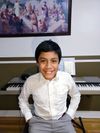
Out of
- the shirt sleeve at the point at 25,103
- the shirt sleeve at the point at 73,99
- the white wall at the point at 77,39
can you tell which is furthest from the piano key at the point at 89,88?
the shirt sleeve at the point at 25,103

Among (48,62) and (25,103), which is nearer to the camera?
(48,62)

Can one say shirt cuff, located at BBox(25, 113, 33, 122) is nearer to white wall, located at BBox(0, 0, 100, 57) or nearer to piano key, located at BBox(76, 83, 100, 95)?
piano key, located at BBox(76, 83, 100, 95)

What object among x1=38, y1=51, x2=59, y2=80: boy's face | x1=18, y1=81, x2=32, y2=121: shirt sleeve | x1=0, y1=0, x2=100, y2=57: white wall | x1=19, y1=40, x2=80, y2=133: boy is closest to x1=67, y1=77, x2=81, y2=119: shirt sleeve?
x1=19, y1=40, x2=80, y2=133: boy

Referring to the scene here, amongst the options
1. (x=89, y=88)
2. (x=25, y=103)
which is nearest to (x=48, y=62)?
(x=25, y=103)

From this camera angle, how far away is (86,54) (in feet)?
8.39

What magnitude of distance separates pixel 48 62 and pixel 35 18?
1187mm

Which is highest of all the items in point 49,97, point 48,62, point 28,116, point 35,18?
point 35,18

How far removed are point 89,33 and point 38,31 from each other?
669mm

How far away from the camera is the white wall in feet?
8.08

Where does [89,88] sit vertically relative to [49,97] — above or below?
below

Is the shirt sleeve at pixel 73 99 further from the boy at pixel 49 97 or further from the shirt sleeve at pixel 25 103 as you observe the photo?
the shirt sleeve at pixel 25 103

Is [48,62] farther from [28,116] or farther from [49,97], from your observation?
[28,116]

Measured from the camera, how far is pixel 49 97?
157 cm

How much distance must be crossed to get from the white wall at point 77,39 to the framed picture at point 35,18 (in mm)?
76
